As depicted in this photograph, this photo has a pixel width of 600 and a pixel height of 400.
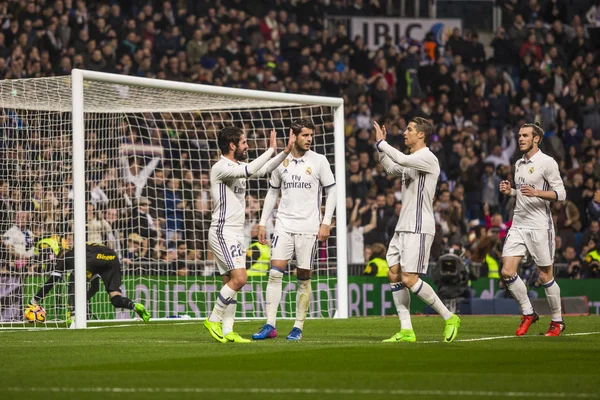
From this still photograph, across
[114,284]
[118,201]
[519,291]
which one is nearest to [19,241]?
[114,284]

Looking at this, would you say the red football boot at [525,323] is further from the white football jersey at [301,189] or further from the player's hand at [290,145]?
the player's hand at [290,145]

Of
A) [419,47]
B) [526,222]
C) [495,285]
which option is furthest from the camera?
[419,47]

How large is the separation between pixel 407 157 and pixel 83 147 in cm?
540

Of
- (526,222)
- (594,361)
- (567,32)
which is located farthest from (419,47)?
(594,361)

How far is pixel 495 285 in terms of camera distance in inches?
820

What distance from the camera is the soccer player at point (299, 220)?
486 inches

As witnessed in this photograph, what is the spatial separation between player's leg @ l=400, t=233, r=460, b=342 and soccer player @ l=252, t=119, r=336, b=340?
1042 millimetres

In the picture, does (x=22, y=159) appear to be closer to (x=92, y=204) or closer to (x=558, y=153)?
(x=92, y=204)

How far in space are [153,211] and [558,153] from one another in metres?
10.7

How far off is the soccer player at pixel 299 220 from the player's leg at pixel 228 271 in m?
0.55

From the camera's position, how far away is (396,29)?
1178 inches

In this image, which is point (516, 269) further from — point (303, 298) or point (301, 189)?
point (301, 189)

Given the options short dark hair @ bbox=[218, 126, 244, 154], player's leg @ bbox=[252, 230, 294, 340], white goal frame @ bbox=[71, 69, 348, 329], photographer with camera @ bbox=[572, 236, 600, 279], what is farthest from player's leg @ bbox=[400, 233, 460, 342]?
photographer with camera @ bbox=[572, 236, 600, 279]

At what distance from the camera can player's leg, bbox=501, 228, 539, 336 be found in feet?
42.3
